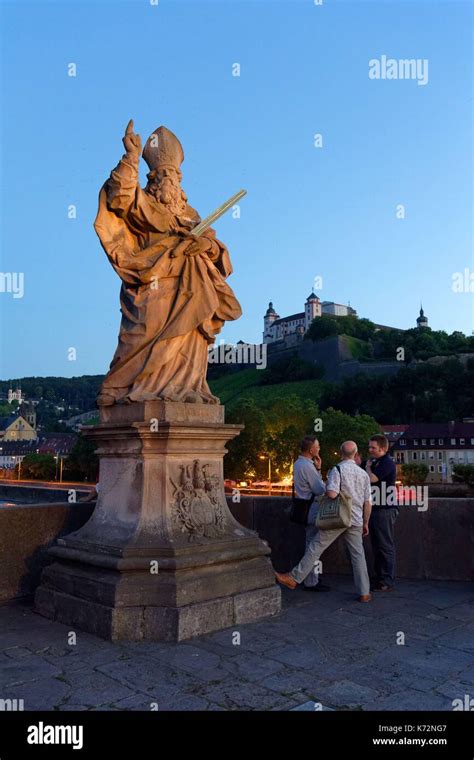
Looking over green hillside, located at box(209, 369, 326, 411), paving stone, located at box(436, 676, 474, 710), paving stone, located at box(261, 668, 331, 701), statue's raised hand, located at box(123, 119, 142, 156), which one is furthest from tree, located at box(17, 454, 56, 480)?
paving stone, located at box(436, 676, 474, 710)

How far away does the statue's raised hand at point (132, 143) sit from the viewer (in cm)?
520

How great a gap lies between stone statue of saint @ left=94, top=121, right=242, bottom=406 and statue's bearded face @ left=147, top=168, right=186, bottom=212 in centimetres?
2

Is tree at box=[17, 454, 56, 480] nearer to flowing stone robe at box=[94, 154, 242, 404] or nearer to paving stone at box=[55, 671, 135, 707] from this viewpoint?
flowing stone robe at box=[94, 154, 242, 404]

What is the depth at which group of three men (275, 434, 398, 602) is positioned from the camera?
551cm

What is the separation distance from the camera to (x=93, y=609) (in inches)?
180

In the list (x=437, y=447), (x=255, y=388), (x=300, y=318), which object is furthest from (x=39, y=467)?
(x=300, y=318)

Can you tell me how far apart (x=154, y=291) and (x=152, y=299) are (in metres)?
0.08

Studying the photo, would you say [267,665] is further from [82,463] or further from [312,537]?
[82,463]

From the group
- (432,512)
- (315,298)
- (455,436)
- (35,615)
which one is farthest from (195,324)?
(315,298)

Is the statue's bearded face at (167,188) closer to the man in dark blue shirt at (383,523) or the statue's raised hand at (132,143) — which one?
the statue's raised hand at (132,143)

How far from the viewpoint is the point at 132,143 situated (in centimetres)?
520

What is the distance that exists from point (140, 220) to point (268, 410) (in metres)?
52.3
